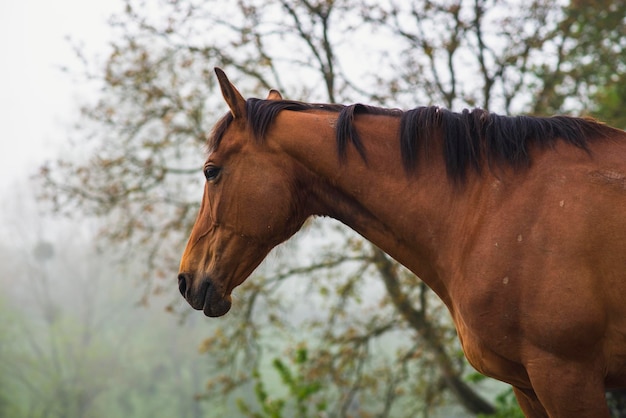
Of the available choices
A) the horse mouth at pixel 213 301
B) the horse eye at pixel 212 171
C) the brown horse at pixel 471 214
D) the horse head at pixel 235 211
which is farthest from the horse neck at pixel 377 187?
the horse mouth at pixel 213 301

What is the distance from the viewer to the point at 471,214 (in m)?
2.55

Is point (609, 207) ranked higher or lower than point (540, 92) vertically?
lower

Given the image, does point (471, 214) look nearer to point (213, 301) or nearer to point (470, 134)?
point (470, 134)

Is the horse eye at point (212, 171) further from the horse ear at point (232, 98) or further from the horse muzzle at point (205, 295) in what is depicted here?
the horse muzzle at point (205, 295)

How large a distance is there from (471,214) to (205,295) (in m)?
1.25

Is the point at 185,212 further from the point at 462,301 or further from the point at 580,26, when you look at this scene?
the point at 462,301

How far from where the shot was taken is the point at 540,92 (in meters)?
8.59

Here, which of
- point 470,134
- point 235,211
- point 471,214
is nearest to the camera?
point 471,214

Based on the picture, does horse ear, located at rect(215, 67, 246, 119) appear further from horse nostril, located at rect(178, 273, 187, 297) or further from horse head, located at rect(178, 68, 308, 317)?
horse nostril, located at rect(178, 273, 187, 297)

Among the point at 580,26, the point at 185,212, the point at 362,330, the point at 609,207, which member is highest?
the point at 580,26

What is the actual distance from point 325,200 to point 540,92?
6.75 metres

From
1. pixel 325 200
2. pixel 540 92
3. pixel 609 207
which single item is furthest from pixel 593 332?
pixel 540 92

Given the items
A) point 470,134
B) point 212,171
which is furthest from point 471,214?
point 212,171

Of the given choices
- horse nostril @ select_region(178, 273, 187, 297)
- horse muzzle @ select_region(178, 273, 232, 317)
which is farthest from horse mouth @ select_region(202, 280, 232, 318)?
horse nostril @ select_region(178, 273, 187, 297)
